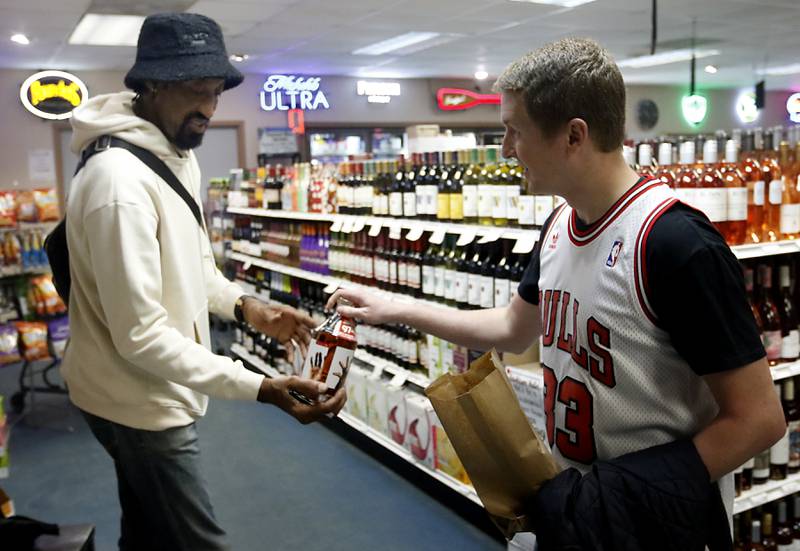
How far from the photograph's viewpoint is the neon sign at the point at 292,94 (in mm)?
11023

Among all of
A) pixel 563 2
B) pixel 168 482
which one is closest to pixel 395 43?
pixel 563 2

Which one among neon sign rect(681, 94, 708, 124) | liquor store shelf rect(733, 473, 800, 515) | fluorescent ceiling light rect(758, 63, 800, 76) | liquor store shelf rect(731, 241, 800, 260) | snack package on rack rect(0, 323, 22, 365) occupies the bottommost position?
liquor store shelf rect(733, 473, 800, 515)

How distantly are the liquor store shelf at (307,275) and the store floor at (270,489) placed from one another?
3.64 feet

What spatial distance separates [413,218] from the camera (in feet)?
13.4

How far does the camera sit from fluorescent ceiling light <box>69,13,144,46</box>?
7.12 metres

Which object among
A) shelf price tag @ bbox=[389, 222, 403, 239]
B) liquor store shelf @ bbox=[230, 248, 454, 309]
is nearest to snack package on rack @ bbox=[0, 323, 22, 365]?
liquor store shelf @ bbox=[230, 248, 454, 309]

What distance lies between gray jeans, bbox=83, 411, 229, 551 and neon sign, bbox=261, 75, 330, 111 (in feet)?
30.7

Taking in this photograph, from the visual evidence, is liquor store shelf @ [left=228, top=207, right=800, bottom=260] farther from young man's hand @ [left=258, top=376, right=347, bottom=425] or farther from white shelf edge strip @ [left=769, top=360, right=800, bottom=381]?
young man's hand @ [left=258, top=376, right=347, bottom=425]

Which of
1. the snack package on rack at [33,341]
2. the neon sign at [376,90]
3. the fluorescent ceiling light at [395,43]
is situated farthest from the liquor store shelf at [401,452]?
the neon sign at [376,90]

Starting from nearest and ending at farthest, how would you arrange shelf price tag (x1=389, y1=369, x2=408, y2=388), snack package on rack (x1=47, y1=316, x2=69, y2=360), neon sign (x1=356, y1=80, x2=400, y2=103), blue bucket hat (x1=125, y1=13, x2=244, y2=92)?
blue bucket hat (x1=125, y1=13, x2=244, y2=92) < shelf price tag (x1=389, y1=369, x2=408, y2=388) < snack package on rack (x1=47, y1=316, x2=69, y2=360) < neon sign (x1=356, y1=80, x2=400, y2=103)

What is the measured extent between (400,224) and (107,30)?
17.2 feet

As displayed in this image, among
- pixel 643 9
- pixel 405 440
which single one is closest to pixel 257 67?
pixel 643 9

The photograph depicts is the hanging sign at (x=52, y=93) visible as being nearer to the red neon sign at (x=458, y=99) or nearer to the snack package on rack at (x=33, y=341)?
the snack package on rack at (x=33, y=341)

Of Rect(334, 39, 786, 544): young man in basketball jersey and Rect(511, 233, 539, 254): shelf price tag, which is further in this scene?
Rect(511, 233, 539, 254): shelf price tag
